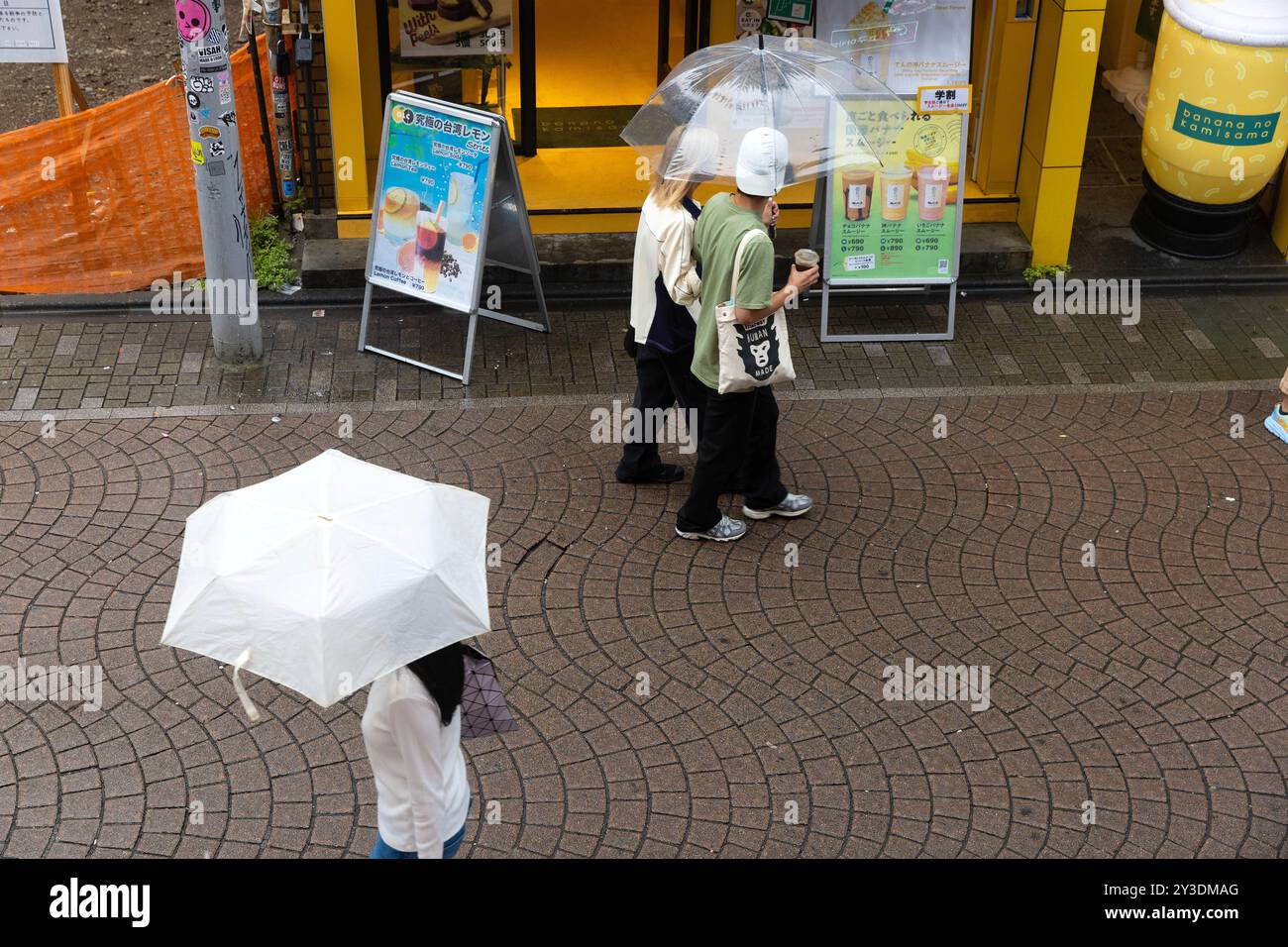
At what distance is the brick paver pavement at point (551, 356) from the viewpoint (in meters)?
8.03

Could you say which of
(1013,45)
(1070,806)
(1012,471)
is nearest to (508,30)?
(1013,45)

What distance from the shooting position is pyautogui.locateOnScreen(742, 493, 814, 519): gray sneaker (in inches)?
277

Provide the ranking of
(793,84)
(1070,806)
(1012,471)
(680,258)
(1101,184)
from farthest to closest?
1. (1101,184)
2. (1012,471)
3. (793,84)
4. (680,258)
5. (1070,806)

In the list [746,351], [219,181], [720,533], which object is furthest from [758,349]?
[219,181]

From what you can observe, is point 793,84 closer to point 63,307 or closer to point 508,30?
point 508,30

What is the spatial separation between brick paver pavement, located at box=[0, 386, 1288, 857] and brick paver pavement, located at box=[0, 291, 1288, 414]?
0.27 m

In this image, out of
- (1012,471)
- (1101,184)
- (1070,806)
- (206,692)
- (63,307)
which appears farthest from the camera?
(1101,184)

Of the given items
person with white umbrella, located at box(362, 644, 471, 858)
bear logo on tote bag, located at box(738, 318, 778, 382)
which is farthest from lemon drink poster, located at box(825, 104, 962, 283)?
person with white umbrella, located at box(362, 644, 471, 858)

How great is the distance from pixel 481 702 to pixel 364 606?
718mm

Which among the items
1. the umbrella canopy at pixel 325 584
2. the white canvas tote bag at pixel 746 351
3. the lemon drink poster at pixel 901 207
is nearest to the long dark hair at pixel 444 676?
the umbrella canopy at pixel 325 584

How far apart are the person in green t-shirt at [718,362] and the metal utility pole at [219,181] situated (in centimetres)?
292

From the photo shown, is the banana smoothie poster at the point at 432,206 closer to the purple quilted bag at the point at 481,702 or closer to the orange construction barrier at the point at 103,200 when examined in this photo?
the orange construction barrier at the point at 103,200

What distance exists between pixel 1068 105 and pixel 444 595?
6583 mm

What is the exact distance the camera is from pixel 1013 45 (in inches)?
372
